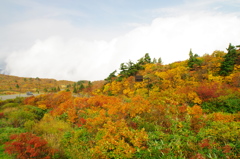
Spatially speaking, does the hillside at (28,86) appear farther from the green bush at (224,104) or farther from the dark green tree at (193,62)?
the green bush at (224,104)

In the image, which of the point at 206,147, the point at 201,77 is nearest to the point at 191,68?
the point at 201,77

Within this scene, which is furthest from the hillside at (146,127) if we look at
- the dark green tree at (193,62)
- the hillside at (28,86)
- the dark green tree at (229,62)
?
the hillside at (28,86)

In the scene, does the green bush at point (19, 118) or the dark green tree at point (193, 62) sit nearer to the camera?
the green bush at point (19, 118)

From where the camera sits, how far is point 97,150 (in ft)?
19.9

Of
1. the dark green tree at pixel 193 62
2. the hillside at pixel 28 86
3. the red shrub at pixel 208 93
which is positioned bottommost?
the red shrub at pixel 208 93

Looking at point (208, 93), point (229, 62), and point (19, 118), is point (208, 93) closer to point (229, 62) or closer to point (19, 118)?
point (229, 62)

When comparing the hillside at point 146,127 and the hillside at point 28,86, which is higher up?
the hillside at point 28,86

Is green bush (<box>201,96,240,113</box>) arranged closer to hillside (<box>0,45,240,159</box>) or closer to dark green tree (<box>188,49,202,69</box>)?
hillside (<box>0,45,240,159</box>)

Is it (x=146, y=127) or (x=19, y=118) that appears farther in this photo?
(x=19, y=118)

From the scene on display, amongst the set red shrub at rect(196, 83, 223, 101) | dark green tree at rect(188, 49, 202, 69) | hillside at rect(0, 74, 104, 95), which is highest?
dark green tree at rect(188, 49, 202, 69)

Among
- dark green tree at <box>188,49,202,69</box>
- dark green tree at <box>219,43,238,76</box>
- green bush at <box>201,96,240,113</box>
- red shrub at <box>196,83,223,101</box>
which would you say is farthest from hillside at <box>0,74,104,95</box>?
green bush at <box>201,96,240,113</box>

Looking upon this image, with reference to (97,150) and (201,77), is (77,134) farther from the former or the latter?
(201,77)

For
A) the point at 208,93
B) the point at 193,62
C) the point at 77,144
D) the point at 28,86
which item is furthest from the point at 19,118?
the point at 28,86

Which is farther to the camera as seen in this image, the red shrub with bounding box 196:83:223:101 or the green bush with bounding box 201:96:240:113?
the red shrub with bounding box 196:83:223:101
